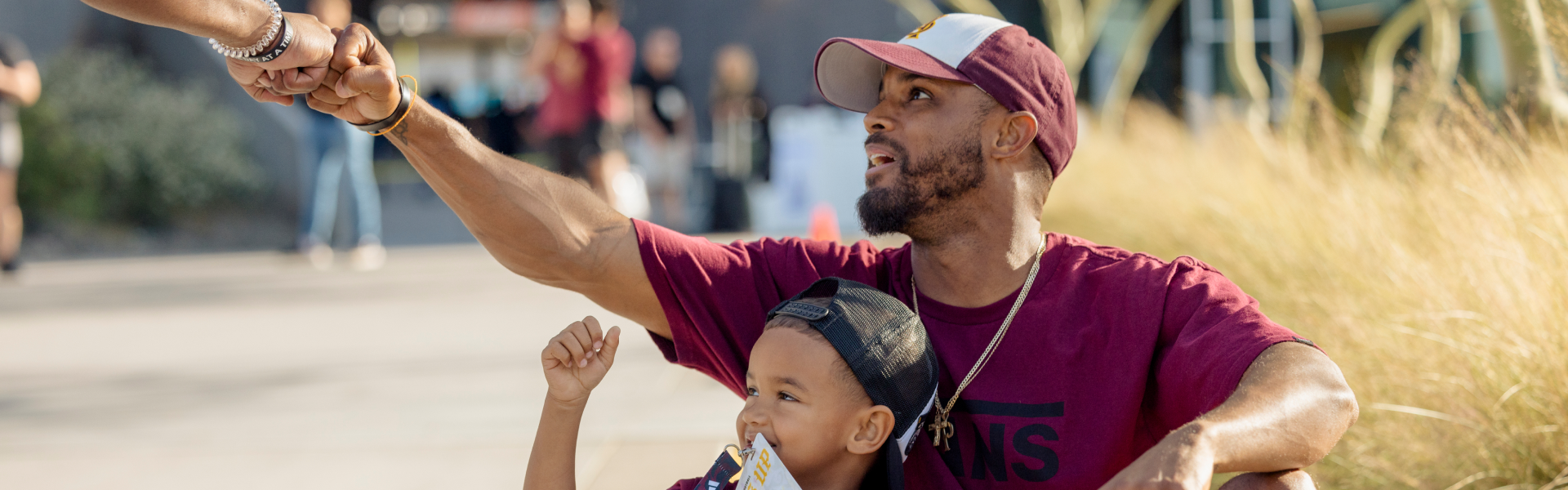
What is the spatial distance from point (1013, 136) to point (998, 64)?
142mm

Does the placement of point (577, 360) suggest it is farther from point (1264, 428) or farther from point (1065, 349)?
point (1264, 428)

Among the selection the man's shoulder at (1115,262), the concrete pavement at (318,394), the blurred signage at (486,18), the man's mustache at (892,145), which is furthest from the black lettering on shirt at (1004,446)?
Result: the blurred signage at (486,18)

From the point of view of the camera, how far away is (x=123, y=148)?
12.8 meters

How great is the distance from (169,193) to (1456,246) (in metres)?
13.0

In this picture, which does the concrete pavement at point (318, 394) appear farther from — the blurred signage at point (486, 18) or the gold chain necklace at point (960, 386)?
the blurred signage at point (486, 18)

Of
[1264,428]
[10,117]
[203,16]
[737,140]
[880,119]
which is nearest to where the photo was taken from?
[1264,428]

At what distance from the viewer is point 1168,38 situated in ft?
57.4

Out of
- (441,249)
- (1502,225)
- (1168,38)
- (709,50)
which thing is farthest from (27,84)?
(1168,38)

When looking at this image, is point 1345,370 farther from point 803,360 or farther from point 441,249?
point 441,249

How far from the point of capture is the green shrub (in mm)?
12305

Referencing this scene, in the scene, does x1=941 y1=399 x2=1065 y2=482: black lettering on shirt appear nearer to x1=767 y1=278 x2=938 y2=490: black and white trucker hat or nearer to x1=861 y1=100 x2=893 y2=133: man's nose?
x1=767 y1=278 x2=938 y2=490: black and white trucker hat

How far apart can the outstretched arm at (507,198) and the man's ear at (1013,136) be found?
0.69 metres

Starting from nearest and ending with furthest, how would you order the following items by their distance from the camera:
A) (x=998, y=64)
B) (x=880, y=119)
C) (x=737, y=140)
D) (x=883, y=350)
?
(x=883, y=350), (x=998, y=64), (x=880, y=119), (x=737, y=140)

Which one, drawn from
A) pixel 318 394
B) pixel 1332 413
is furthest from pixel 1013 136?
pixel 318 394
